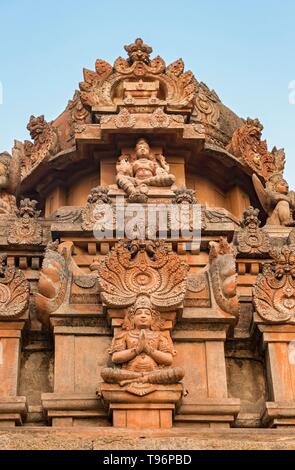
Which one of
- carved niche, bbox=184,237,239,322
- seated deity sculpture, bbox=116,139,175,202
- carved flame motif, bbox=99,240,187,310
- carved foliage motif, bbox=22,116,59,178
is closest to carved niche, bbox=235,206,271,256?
carved niche, bbox=184,237,239,322

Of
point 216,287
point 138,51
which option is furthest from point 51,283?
point 138,51

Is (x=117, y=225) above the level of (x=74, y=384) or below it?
above

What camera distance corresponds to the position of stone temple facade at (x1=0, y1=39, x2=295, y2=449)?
1223 centimetres

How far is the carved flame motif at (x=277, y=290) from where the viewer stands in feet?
45.2

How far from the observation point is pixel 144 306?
13008mm

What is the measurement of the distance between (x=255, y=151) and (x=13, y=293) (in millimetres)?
7116

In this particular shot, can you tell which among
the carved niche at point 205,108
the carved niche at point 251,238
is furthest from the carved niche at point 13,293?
the carved niche at point 205,108

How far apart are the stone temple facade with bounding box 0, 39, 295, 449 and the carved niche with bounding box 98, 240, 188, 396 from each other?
2cm

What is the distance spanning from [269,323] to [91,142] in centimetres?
577

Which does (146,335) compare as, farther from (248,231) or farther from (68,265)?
(248,231)

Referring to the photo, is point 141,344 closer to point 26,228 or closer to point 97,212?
point 97,212

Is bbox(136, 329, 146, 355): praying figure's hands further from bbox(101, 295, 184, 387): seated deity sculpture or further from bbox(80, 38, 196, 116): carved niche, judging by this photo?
bbox(80, 38, 196, 116): carved niche
